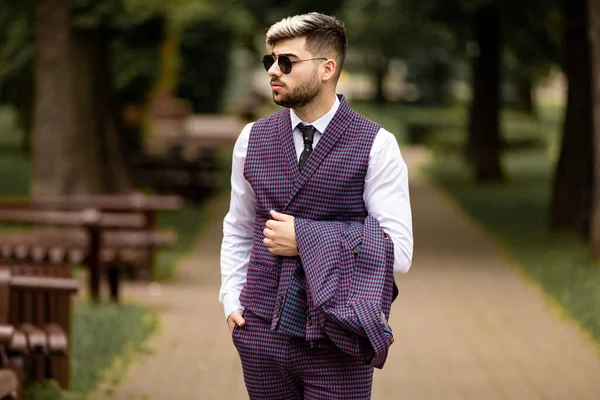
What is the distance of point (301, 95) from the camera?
3.96 m

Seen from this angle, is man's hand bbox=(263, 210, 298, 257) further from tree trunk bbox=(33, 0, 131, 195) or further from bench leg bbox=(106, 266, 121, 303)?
tree trunk bbox=(33, 0, 131, 195)

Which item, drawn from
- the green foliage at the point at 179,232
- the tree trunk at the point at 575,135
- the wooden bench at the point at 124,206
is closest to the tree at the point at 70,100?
the green foliage at the point at 179,232

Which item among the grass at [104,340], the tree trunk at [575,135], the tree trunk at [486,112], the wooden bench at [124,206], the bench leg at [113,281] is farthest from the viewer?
the tree trunk at [486,112]

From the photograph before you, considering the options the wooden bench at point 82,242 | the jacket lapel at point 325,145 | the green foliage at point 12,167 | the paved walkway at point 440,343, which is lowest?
the green foliage at point 12,167

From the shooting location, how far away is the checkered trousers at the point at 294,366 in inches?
155

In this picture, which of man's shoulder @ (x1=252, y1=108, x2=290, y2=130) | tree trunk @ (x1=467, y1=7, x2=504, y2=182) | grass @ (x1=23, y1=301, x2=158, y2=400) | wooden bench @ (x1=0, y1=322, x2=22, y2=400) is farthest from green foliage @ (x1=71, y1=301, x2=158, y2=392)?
tree trunk @ (x1=467, y1=7, x2=504, y2=182)

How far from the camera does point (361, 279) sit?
3814mm

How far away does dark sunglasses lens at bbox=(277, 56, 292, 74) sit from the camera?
3914mm

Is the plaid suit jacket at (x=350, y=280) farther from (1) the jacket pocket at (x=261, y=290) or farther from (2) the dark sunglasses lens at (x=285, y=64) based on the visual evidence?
(2) the dark sunglasses lens at (x=285, y=64)

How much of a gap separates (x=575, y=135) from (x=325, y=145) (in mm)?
13554

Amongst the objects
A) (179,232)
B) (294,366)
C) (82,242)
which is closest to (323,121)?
(294,366)

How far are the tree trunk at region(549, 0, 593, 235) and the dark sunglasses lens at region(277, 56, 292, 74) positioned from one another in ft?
43.2

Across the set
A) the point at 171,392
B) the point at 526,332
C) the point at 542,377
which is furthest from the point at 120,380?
the point at 526,332

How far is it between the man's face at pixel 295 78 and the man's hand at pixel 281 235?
37cm
